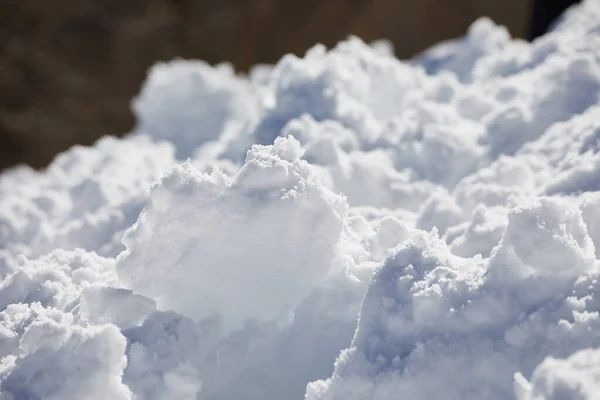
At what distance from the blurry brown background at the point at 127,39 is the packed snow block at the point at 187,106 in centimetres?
130

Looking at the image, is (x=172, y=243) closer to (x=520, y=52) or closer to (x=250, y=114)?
(x=250, y=114)

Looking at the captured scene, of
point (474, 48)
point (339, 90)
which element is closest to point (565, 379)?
point (339, 90)

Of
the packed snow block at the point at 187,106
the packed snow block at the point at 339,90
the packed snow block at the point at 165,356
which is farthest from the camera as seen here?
the packed snow block at the point at 187,106

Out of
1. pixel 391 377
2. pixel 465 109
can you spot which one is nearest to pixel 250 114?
pixel 465 109

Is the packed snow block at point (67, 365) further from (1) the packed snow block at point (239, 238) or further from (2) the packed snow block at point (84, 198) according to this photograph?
(2) the packed snow block at point (84, 198)

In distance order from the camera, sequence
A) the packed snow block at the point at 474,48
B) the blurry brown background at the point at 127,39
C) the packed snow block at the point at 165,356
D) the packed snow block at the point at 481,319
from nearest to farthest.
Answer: the packed snow block at the point at 481,319
the packed snow block at the point at 165,356
the packed snow block at the point at 474,48
the blurry brown background at the point at 127,39

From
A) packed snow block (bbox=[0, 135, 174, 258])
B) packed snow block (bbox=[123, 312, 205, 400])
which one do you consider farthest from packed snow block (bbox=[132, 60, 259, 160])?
packed snow block (bbox=[123, 312, 205, 400])

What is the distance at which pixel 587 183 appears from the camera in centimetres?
196

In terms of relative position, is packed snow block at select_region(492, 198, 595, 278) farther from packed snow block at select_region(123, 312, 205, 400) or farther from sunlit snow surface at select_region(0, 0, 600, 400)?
packed snow block at select_region(123, 312, 205, 400)

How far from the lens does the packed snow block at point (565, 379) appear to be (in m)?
1.04

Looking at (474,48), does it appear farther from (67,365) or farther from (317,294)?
(67,365)

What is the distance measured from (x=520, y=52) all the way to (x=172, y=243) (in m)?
2.50

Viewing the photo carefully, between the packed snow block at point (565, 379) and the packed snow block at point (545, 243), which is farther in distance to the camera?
the packed snow block at point (545, 243)

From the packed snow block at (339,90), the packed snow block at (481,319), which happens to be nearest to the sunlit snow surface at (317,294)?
the packed snow block at (481,319)
